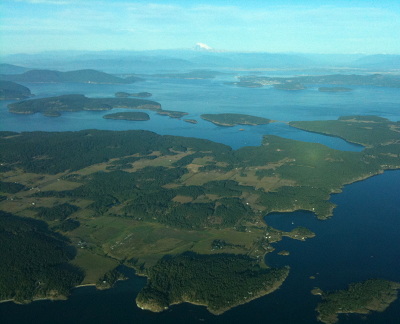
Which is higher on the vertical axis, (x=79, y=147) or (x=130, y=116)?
(x=130, y=116)

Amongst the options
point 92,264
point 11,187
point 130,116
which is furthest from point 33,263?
point 130,116

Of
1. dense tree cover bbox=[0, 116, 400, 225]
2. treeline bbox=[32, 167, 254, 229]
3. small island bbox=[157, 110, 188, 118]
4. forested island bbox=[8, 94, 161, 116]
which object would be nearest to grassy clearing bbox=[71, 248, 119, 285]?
treeline bbox=[32, 167, 254, 229]

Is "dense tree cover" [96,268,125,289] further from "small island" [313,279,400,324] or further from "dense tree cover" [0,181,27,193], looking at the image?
"dense tree cover" [0,181,27,193]

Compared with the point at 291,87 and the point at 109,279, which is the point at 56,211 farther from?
the point at 291,87

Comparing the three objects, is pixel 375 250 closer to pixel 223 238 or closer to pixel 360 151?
pixel 223 238

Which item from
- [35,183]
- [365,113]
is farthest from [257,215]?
[365,113]

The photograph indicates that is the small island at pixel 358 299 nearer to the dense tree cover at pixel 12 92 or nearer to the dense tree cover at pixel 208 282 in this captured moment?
the dense tree cover at pixel 208 282
